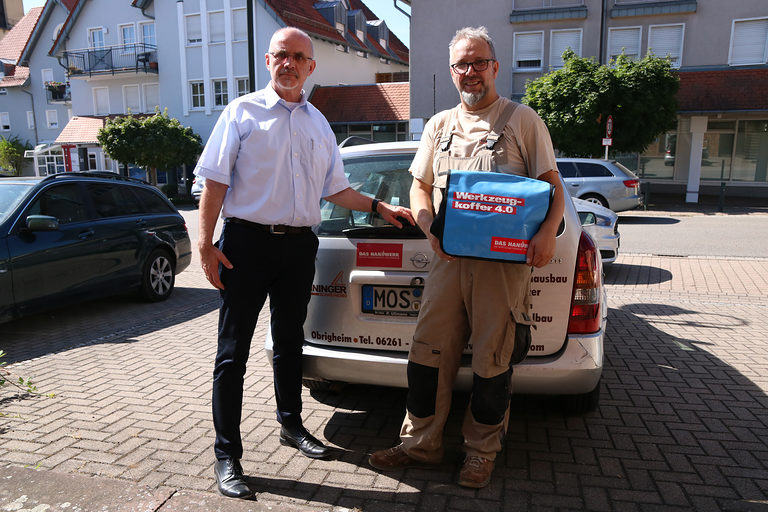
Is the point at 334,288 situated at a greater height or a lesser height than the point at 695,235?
greater

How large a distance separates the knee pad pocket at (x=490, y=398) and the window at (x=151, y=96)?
3531 cm

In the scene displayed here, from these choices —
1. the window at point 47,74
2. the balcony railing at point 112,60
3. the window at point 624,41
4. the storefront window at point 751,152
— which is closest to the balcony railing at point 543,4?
the window at point 624,41

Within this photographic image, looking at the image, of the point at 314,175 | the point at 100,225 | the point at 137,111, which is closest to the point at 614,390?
the point at 314,175

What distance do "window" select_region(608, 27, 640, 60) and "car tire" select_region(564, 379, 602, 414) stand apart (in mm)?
22624

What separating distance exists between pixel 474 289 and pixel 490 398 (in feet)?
→ 1.72

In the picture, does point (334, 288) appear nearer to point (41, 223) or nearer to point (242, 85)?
point (41, 223)

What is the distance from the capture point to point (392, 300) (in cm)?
321

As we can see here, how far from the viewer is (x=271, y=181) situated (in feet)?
9.26

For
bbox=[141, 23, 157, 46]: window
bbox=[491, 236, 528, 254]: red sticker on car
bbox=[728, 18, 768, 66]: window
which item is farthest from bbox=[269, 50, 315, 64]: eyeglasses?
bbox=[141, 23, 157, 46]: window

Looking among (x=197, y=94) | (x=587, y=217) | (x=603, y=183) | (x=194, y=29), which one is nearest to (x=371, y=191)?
(x=587, y=217)

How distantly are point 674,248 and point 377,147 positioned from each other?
939cm

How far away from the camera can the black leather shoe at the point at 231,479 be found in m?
2.71

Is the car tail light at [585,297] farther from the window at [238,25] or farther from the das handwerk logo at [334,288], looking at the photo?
the window at [238,25]

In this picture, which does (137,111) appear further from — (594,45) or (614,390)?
(614,390)
